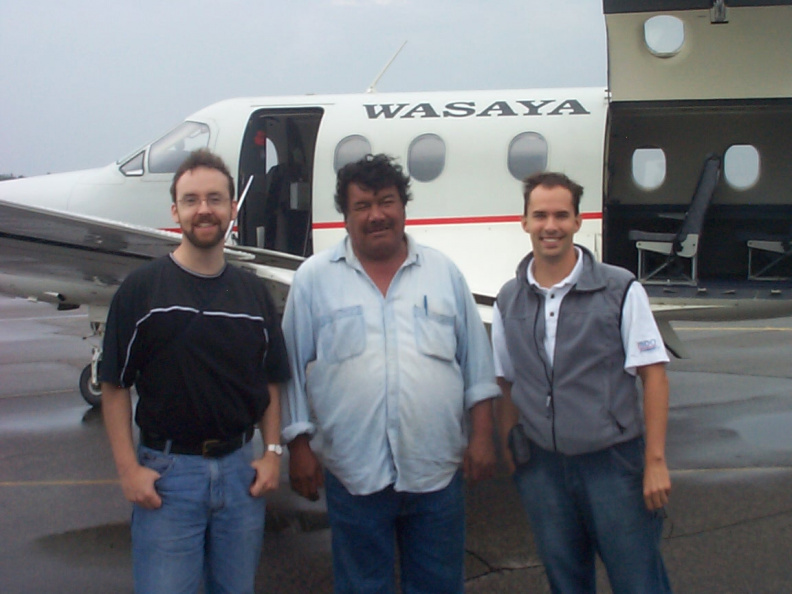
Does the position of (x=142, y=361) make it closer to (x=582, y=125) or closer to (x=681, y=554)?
(x=681, y=554)

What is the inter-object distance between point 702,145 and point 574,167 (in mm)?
1469

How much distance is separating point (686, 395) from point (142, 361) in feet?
23.6

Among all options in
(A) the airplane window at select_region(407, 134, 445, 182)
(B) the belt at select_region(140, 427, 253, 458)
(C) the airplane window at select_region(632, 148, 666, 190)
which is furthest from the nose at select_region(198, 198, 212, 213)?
(C) the airplane window at select_region(632, 148, 666, 190)

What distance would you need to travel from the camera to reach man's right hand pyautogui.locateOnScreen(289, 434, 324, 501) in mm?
2826

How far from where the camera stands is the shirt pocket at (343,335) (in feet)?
9.10

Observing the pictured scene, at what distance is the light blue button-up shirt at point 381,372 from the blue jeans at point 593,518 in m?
0.32

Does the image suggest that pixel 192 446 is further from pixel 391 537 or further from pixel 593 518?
pixel 593 518

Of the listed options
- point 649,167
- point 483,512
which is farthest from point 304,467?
point 649,167

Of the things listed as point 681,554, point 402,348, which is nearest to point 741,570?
point 681,554

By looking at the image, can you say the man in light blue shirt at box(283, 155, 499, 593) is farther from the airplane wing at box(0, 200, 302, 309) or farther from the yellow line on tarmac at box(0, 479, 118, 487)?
the yellow line on tarmac at box(0, 479, 118, 487)

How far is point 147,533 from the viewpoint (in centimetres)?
257

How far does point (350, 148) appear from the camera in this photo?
23.7ft

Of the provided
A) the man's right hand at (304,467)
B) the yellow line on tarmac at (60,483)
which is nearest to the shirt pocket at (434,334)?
the man's right hand at (304,467)

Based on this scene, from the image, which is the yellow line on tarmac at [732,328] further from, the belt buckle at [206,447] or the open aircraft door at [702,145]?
the belt buckle at [206,447]
